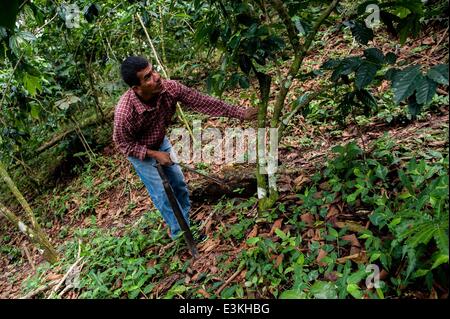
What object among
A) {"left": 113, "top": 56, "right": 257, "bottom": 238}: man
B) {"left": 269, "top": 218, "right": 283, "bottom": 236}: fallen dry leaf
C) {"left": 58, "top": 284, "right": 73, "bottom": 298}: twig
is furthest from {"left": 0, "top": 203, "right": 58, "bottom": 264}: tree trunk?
{"left": 269, "top": 218, "right": 283, "bottom": 236}: fallen dry leaf

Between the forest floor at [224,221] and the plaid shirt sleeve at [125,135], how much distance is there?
34.0 inches

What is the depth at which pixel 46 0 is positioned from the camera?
13.0ft

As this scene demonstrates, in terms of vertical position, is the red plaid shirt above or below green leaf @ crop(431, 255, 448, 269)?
above

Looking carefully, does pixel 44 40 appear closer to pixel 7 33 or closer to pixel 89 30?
pixel 89 30

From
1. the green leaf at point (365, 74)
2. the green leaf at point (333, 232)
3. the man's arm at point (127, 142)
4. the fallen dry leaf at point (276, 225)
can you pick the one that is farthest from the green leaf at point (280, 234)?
the man's arm at point (127, 142)

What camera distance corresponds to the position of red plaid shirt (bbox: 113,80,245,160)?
107 inches

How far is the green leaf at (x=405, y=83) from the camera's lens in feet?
5.21

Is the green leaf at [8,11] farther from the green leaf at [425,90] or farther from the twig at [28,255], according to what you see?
the twig at [28,255]

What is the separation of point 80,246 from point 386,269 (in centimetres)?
287

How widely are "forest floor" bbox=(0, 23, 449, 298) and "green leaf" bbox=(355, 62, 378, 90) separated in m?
0.71

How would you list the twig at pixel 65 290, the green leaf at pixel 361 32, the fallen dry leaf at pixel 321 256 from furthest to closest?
the twig at pixel 65 290, the fallen dry leaf at pixel 321 256, the green leaf at pixel 361 32

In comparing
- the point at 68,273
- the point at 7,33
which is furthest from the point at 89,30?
the point at 68,273

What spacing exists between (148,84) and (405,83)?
5.54 ft

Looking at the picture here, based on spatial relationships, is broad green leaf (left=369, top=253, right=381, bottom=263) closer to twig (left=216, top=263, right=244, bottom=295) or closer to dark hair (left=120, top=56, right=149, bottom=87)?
twig (left=216, top=263, right=244, bottom=295)
